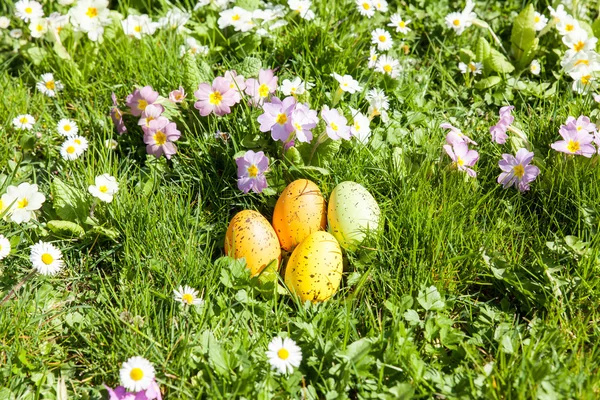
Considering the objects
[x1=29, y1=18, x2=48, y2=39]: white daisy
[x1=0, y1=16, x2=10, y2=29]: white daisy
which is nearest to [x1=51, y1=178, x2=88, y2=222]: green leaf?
[x1=29, y1=18, x2=48, y2=39]: white daisy

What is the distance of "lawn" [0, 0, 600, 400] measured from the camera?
2.03 metres

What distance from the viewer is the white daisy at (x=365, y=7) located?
3.19 m

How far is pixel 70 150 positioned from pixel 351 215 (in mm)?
1187

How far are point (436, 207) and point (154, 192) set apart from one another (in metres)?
1.10

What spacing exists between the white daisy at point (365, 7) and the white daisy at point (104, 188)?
4.90ft

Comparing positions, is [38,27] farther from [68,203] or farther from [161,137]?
[68,203]

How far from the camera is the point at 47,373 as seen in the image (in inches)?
81.8

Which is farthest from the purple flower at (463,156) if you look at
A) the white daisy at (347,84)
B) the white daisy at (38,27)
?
the white daisy at (38,27)

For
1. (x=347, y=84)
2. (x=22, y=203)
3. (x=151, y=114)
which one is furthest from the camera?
(x=347, y=84)

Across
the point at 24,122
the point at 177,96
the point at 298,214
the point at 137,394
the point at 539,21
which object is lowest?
the point at 137,394

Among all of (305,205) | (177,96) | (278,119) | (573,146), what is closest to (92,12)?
(177,96)

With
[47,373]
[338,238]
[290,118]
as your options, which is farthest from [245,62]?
[47,373]

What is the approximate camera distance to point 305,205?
7.62 feet

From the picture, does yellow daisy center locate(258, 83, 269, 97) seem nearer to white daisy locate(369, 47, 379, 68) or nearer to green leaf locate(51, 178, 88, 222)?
white daisy locate(369, 47, 379, 68)
